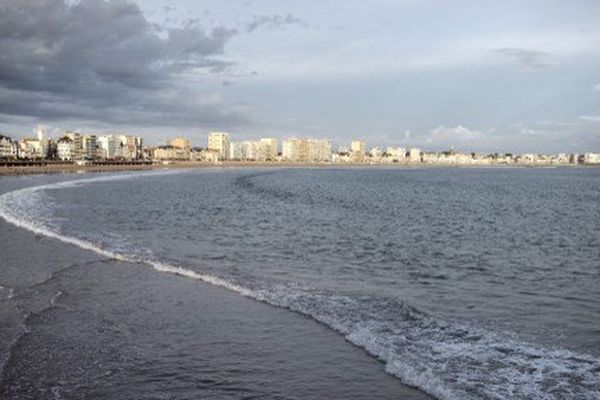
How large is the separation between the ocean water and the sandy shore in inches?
29.4

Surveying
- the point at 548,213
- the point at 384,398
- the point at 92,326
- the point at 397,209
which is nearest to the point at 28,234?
the point at 92,326

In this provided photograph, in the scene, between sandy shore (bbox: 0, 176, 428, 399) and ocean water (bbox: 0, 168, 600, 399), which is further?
ocean water (bbox: 0, 168, 600, 399)

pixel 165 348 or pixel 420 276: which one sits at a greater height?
pixel 165 348

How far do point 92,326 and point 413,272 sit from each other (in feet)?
32.5

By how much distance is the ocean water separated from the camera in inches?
386

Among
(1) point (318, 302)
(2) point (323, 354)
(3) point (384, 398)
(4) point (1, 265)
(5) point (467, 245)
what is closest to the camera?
(3) point (384, 398)

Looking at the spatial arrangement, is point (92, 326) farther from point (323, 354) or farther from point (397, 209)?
point (397, 209)

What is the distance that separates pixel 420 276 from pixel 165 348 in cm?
914

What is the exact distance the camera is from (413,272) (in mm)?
18219

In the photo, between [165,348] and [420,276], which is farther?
[420,276]

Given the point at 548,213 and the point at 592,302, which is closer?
the point at 592,302

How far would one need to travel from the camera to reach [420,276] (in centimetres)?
1752

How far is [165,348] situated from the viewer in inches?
414

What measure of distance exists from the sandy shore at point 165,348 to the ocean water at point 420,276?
75 cm
